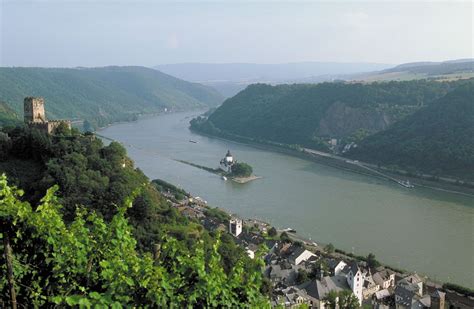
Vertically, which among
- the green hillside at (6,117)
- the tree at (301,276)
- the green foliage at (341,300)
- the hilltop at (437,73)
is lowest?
the tree at (301,276)

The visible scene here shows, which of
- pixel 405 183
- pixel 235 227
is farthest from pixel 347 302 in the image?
pixel 405 183

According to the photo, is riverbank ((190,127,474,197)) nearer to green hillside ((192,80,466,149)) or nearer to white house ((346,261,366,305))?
green hillside ((192,80,466,149))

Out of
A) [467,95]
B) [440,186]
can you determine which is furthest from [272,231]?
[467,95]

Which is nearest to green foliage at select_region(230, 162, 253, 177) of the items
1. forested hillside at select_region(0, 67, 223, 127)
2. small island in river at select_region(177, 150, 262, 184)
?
small island in river at select_region(177, 150, 262, 184)

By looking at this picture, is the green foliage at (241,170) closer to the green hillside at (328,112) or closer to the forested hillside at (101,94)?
the green hillside at (328,112)

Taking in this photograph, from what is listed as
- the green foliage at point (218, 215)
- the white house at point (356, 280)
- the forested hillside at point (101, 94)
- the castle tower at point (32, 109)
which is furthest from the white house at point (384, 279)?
the forested hillside at point (101, 94)

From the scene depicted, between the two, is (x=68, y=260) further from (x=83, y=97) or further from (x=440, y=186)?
(x=83, y=97)

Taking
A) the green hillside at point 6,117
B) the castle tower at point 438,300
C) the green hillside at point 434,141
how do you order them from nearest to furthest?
the castle tower at point 438,300
the green hillside at point 6,117
the green hillside at point 434,141

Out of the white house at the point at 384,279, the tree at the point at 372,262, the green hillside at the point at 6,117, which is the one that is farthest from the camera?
the green hillside at the point at 6,117
